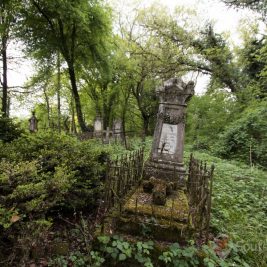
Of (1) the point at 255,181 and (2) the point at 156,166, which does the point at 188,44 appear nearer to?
(1) the point at 255,181

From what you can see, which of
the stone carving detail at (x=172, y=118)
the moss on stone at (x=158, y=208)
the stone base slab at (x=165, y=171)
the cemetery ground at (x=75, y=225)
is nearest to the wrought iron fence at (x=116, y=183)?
the moss on stone at (x=158, y=208)

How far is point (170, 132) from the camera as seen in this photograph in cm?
631

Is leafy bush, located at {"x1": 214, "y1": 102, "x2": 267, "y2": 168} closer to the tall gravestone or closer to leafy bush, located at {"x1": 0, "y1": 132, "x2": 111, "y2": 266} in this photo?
the tall gravestone

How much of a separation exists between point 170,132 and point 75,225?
3.38 metres

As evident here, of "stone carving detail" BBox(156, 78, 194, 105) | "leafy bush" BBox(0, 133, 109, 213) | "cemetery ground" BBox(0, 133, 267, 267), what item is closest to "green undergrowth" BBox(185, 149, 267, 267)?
"cemetery ground" BBox(0, 133, 267, 267)

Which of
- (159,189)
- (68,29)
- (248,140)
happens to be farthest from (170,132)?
(68,29)

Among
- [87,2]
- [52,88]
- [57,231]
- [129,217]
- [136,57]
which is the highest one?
[87,2]

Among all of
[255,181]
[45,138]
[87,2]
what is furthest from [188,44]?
[45,138]

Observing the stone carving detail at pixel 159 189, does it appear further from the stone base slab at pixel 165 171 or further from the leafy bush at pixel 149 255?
the leafy bush at pixel 149 255

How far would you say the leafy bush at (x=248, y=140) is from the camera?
1189 centimetres

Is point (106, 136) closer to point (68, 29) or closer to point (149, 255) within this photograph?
point (68, 29)

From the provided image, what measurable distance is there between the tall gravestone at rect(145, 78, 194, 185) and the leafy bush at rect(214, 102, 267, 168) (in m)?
6.67

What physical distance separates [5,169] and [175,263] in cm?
252

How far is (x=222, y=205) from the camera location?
5.66 metres
